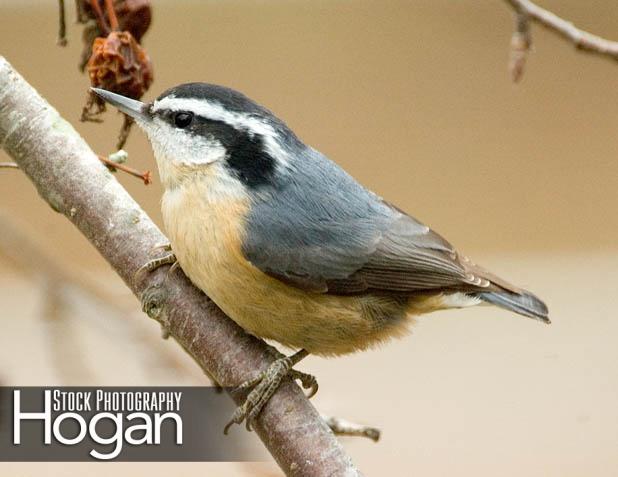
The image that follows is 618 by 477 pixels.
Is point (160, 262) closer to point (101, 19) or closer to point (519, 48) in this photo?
point (101, 19)

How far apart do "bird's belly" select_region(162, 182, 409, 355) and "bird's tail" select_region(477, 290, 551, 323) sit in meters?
0.34

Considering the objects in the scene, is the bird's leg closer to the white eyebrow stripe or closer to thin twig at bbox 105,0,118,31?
the white eyebrow stripe

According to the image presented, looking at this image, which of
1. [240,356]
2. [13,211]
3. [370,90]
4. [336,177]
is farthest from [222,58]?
[240,356]

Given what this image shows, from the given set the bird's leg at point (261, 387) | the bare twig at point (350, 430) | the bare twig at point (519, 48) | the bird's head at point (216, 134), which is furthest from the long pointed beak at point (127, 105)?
the bare twig at point (519, 48)

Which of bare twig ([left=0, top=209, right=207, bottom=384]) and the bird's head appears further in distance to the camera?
the bird's head

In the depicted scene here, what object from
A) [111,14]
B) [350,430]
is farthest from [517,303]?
[111,14]

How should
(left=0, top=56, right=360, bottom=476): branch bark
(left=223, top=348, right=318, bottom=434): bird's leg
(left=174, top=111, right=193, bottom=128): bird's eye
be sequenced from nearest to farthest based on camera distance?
(left=223, top=348, right=318, bottom=434): bird's leg
(left=0, top=56, right=360, bottom=476): branch bark
(left=174, top=111, right=193, bottom=128): bird's eye

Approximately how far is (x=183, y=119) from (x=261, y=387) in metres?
0.70

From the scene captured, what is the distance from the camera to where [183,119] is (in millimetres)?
2535

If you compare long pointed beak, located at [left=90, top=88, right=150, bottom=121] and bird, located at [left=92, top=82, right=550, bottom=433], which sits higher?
long pointed beak, located at [left=90, top=88, right=150, bottom=121]

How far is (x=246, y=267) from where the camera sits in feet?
7.95

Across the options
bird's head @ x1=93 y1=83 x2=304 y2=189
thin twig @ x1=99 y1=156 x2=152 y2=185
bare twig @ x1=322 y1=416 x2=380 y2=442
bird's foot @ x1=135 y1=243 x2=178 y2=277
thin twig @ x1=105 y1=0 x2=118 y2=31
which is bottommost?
bare twig @ x1=322 y1=416 x2=380 y2=442

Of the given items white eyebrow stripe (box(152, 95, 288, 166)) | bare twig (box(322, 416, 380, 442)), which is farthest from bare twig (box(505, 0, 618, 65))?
bare twig (box(322, 416, 380, 442))

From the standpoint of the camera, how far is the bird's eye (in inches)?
99.3
